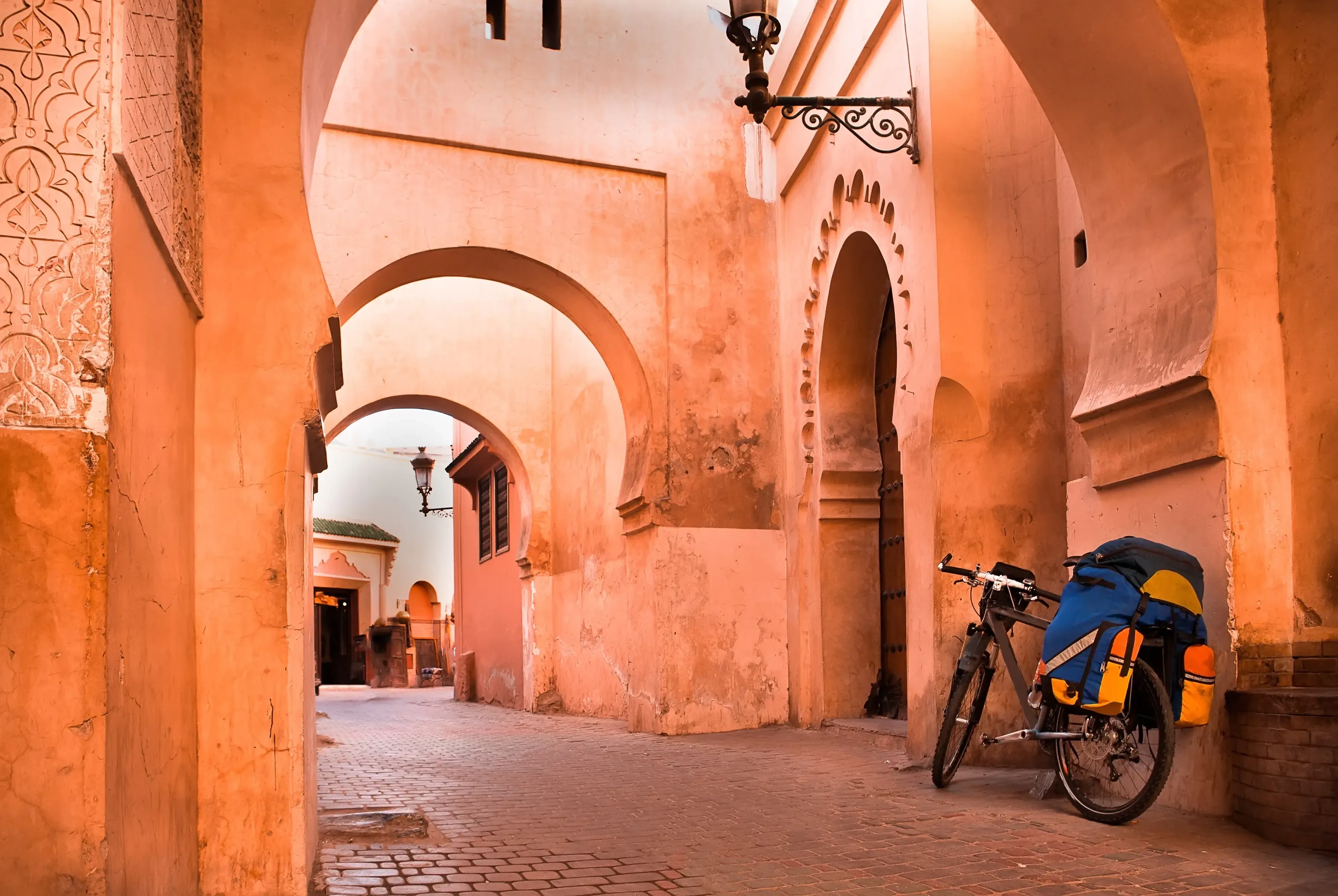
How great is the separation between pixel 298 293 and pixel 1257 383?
12.4 feet

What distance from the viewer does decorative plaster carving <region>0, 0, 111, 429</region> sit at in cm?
250

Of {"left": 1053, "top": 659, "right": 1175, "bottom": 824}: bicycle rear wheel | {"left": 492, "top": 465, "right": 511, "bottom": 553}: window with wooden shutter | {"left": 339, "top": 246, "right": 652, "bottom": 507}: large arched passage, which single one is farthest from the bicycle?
{"left": 492, "top": 465, "right": 511, "bottom": 553}: window with wooden shutter

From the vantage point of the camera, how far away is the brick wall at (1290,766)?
3.99m

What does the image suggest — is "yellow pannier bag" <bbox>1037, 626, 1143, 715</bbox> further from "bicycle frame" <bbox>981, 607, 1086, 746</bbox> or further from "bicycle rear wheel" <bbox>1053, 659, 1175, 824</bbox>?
"bicycle frame" <bbox>981, 607, 1086, 746</bbox>

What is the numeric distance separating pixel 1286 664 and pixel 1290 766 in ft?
1.72

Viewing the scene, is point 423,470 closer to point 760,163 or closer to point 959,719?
point 760,163

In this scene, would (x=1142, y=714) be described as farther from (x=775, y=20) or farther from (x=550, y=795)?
(x=775, y=20)

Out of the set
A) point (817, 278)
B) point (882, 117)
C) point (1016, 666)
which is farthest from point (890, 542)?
point (1016, 666)

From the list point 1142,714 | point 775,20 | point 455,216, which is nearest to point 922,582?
point 1142,714

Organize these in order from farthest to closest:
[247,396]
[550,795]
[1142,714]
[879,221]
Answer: [879,221] < [550,795] < [1142,714] < [247,396]

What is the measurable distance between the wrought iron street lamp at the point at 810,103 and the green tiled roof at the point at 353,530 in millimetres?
28803

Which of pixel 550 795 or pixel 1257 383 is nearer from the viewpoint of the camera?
pixel 1257 383

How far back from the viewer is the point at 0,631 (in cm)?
246

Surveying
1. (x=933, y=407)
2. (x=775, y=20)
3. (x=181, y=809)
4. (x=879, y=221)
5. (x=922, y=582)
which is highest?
(x=775, y=20)
